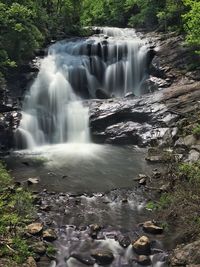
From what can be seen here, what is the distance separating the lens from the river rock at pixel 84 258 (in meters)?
13.3

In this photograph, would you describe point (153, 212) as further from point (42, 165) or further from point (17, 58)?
point (17, 58)

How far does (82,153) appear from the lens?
25172 millimetres

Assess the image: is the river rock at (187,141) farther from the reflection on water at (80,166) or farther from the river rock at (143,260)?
the river rock at (143,260)

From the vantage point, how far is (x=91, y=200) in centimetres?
1814

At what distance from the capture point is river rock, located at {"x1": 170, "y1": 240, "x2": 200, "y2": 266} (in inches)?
488

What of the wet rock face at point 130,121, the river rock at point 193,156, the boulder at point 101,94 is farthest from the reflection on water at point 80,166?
the boulder at point 101,94

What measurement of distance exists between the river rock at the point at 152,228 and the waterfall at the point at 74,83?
13.1 m

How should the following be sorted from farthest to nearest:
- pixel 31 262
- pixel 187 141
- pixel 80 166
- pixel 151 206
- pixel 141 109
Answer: pixel 141 109 → pixel 187 141 → pixel 80 166 → pixel 151 206 → pixel 31 262

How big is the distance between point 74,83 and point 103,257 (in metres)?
20.4

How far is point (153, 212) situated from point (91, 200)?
293 centimetres

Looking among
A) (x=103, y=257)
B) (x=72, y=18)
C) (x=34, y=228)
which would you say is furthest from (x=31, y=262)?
(x=72, y=18)

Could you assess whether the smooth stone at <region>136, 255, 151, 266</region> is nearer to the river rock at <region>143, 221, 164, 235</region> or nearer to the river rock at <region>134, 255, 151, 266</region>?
the river rock at <region>134, 255, 151, 266</region>

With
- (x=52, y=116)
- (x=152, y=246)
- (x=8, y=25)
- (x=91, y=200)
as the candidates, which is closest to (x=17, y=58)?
(x=8, y=25)

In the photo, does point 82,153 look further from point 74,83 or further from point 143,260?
point 143,260
